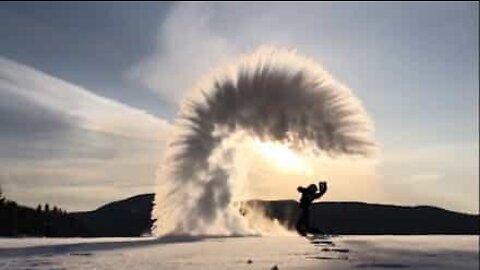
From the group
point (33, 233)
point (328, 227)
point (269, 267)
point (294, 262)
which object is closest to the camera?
point (269, 267)

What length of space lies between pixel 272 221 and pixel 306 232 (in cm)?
999

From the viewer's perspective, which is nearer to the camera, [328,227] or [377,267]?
[377,267]

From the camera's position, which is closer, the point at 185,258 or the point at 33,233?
the point at 185,258

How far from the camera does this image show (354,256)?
59.7m

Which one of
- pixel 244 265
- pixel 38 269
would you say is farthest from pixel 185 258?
pixel 38 269

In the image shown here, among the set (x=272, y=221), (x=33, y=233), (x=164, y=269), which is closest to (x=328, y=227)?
(x=272, y=221)

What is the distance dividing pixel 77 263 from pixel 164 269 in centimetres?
972

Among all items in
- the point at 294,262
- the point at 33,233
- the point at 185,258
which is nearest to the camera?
the point at 294,262

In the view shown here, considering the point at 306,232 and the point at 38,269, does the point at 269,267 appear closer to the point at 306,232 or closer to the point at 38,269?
the point at 38,269

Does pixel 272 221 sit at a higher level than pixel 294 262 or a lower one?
higher

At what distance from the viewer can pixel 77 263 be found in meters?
55.7

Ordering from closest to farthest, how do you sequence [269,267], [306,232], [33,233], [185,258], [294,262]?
Answer: [269,267] → [294,262] → [185,258] → [306,232] → [33,233]

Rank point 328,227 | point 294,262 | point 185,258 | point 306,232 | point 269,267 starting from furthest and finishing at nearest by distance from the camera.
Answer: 1. point 328,227
2. point 306,232
3. point 185,258
4. point 294,262
5. point 269,267

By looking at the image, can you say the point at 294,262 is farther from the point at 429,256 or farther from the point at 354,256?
the point at 429,256
